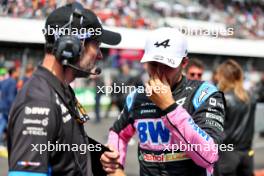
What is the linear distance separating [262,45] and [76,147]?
899 inches

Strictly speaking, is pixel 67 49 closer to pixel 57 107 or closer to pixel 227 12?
pixel 57 107

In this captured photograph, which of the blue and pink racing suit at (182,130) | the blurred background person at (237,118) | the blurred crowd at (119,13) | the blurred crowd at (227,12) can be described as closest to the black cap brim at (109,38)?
the blue and pink racing suit at (182,130)

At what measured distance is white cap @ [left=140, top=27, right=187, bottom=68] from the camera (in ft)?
7.98

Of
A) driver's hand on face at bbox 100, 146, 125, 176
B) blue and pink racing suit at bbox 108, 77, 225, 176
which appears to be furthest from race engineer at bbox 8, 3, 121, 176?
blue and pink racing suit at bbox 108, 77, 225, 176

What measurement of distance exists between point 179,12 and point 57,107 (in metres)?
20.6

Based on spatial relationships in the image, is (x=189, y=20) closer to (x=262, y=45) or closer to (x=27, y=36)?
(x=262, y=45)

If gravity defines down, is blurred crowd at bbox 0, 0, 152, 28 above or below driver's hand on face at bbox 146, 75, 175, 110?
above

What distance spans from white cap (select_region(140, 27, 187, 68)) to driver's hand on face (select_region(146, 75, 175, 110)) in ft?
0.43

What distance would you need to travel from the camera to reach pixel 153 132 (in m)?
2.53

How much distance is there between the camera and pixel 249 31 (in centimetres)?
2497

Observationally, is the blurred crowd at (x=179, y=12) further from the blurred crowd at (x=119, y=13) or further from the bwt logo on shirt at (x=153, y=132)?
the bwt logo on shirt at (x=153, y=132)

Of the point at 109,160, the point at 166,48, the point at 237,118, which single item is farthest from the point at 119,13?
the point at 109,160

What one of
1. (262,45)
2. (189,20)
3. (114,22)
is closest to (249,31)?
(262,45)

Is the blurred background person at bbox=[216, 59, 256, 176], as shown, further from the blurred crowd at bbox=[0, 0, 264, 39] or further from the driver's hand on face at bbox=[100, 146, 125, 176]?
the blurred crowd at bbox=[0, 0, 264, 39]
